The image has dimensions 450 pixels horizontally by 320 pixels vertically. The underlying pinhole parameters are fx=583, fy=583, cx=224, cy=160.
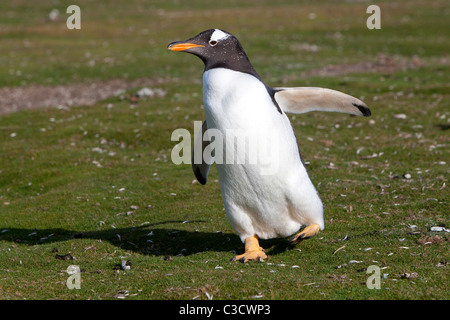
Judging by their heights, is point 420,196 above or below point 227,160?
below

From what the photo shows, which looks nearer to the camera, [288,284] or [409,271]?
[288,284]

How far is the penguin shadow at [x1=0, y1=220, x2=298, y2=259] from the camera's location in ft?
27.8

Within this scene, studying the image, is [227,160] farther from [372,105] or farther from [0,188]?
[372,105]

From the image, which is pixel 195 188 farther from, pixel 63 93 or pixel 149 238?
pixel 63 93

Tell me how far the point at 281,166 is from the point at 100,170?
7.75 metres

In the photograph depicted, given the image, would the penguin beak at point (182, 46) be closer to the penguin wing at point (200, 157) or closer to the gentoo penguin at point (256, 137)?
the gentoo penguin at point (256, 137)

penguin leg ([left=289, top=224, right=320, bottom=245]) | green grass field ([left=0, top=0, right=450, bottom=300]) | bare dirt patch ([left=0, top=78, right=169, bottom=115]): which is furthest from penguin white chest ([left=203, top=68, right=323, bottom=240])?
bare dirt patch ([left=0, top=78, right=169, bottom=115])

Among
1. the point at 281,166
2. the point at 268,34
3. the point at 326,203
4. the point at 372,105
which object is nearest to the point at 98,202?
the point at 326,203

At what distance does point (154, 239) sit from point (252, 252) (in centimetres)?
228

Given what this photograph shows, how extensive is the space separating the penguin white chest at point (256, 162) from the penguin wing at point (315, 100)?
37 centimetres

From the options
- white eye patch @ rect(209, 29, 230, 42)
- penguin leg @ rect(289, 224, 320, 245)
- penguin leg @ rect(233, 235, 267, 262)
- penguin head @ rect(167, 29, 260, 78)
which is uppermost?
white eye patch @ rect(209, 29, 230, 42)

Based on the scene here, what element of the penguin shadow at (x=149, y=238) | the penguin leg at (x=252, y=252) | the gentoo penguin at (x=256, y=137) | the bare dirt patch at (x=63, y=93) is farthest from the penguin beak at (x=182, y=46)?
the bare dirt patch at (x=63, y=93)

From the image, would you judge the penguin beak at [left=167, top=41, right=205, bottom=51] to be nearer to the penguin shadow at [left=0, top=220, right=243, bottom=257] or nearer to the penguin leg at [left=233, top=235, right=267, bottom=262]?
the penguin leg at [left=233, top=235, right=267, bottom=262]

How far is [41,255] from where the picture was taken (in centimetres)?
870
